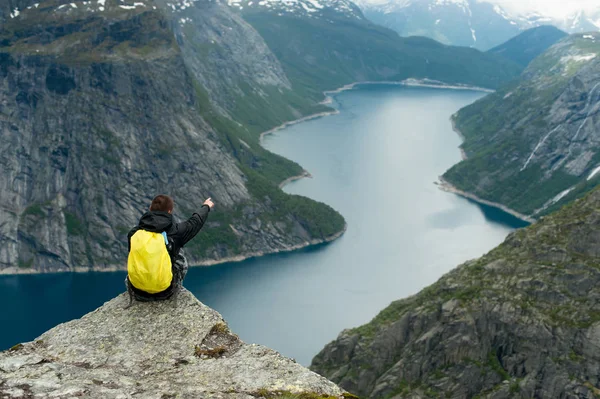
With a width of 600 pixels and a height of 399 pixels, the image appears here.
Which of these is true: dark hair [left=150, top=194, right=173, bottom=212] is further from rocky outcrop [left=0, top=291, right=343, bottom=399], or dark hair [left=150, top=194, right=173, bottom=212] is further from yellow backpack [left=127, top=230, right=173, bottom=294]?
rocky outcrop [left=0, top=291, right=343, bottom=399]

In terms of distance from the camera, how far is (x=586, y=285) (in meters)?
95.9

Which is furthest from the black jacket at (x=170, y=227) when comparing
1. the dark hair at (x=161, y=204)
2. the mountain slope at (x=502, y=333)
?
the mountain slope at (x=502, y=333)

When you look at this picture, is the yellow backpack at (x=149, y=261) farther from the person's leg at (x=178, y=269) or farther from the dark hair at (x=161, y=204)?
the dark hair at (x=161, y=204)

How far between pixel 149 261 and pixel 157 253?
10.2 inches

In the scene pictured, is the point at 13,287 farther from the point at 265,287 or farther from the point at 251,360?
the point at 251,360

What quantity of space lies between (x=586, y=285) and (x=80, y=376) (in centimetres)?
8859

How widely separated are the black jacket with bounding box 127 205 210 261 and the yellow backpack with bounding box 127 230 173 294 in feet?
0.64

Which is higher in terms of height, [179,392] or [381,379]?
[179,392]

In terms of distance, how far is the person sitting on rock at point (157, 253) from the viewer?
1862cm

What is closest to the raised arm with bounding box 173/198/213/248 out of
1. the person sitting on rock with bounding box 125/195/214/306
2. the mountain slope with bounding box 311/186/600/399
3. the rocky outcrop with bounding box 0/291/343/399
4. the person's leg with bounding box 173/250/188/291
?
the person sitting on rock with bounding box 125/195/214/306

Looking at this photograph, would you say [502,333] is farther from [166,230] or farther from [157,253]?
[157,253]

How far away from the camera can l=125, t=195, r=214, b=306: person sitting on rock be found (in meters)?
18.6

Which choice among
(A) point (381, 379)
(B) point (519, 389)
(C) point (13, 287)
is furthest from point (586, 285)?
(C) point (13, 287)

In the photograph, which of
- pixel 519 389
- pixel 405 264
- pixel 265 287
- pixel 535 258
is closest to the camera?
pixel 519 389
